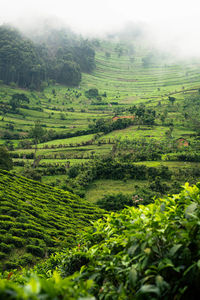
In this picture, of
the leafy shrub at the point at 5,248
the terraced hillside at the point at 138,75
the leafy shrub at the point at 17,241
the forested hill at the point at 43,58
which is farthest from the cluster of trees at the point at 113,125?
the forested hill at the point at 43,58

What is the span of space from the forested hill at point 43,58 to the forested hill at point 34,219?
333ft

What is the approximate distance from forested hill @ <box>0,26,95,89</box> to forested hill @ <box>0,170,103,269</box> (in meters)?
101

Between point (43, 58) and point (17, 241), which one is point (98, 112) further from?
point (17, 241)

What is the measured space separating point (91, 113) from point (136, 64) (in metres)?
91.3

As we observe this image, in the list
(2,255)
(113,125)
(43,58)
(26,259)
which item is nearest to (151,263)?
(26,259)

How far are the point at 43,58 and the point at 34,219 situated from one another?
138060 millimetres

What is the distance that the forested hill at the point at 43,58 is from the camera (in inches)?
4633

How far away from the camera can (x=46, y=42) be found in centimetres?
16025

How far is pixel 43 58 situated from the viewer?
139 meters

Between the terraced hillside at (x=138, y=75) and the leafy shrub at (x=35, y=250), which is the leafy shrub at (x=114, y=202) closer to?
the leafy shrub at (x=35, y=250)

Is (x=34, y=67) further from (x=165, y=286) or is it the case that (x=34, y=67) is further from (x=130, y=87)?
(x=165, y=286)

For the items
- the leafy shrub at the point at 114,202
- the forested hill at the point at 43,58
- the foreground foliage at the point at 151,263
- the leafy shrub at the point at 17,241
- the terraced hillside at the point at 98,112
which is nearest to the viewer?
the foreground foliage at the point at 151,263

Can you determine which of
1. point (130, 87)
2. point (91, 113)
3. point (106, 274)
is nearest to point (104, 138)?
point (91, 113)

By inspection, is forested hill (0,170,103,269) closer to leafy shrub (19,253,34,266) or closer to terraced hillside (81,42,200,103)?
leafy shrub (19,253,34,266)
